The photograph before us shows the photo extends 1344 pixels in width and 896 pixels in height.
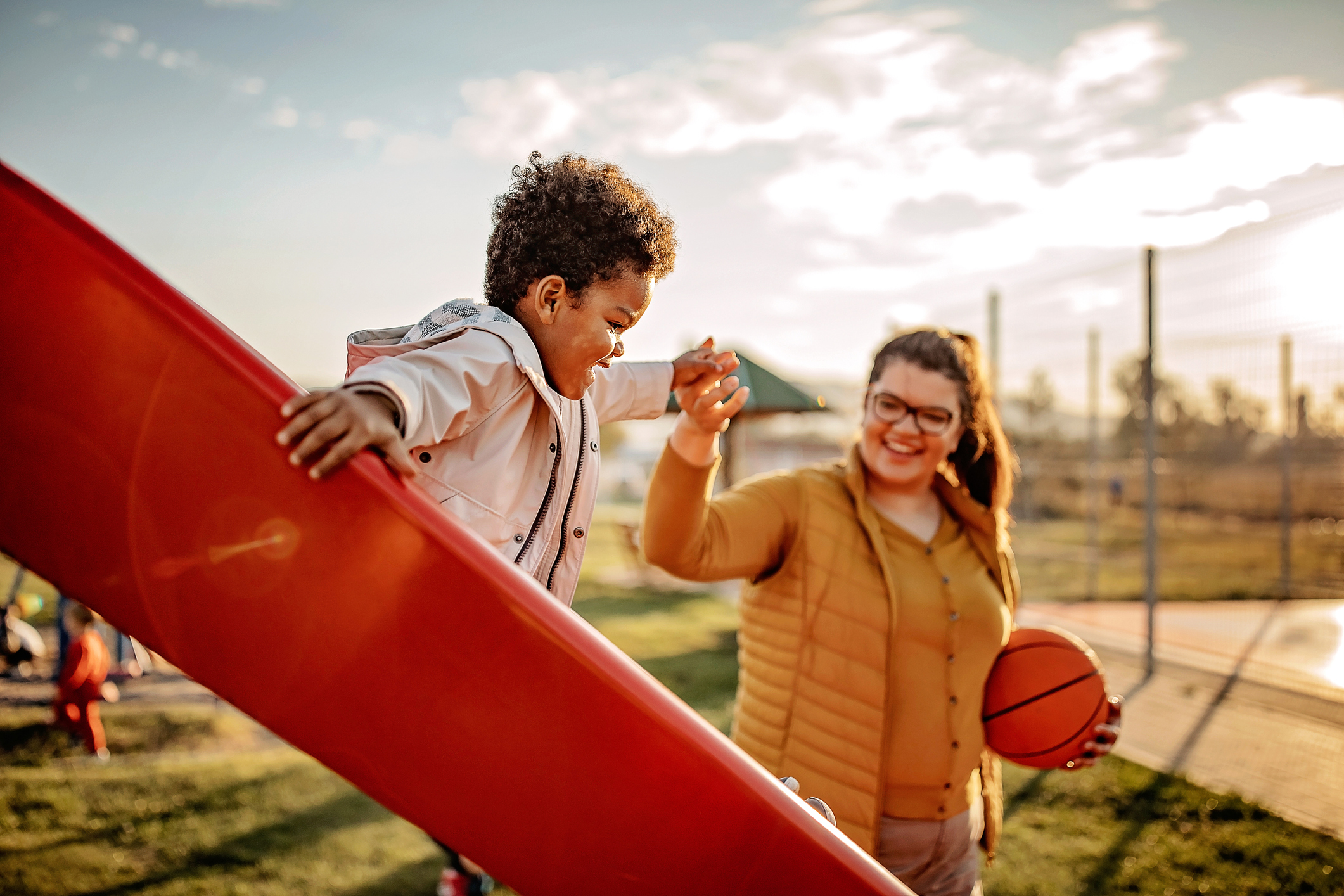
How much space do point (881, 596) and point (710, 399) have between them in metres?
0.79

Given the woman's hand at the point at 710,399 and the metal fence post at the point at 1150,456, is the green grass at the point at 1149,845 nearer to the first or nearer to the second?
the metal fence post at the point at 1150,456

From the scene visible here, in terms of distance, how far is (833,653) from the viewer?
2.04 metres

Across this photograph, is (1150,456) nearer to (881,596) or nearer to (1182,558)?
(1182,558)

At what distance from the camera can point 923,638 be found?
2064mm

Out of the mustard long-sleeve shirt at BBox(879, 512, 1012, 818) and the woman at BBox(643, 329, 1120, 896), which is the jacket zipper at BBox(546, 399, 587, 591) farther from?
the mustard long-sleeve shirt at BBox(879, 512, 1012, 818)

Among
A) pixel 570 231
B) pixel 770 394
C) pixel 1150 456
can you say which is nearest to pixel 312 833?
pixel 570 231

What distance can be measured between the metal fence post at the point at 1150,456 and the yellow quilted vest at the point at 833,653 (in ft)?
16.2

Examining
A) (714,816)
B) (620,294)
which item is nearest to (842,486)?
(620,294)

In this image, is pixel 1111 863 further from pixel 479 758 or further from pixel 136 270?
pixel 136 270

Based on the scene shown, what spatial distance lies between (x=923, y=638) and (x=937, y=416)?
2.13 feet

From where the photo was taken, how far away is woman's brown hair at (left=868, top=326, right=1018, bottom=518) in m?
2.29

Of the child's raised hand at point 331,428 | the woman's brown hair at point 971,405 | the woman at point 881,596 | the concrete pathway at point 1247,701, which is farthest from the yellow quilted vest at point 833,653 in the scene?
the concrete pathway at point 1247,701

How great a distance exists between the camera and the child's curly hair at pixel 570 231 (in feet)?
4.75

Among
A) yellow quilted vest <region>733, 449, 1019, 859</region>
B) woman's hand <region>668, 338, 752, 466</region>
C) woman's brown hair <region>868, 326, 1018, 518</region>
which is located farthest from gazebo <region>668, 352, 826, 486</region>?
woman's hand <region>668, 338, 752, 466</region>
